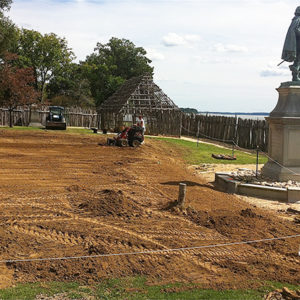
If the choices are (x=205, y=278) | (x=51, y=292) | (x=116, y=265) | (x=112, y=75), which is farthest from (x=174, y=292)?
(x=112, y=75)

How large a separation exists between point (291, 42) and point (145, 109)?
21259 mm

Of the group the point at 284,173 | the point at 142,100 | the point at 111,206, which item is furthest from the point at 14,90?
the point at 111,206

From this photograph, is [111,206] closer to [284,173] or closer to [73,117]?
[284,173]

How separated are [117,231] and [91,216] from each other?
1124 mm

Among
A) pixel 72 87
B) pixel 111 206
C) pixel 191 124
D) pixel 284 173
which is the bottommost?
pixel 111 206

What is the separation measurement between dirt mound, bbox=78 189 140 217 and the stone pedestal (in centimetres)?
500

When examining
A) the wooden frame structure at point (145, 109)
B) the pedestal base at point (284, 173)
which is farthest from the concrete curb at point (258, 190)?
the wooden frame structure at point (145, 109)

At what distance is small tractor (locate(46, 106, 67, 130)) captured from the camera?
3250 centimetres

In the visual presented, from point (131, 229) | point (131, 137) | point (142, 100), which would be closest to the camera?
point (131, 229)

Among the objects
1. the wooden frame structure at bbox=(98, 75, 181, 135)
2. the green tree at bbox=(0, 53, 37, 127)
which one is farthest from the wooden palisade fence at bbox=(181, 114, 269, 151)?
the green tree at bbox=(0, 53, 37, 127)

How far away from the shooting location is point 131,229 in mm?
7895

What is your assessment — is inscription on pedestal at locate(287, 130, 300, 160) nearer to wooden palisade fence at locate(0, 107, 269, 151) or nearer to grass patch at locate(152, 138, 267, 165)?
grass patch at locate(152, 138, 267, 165)

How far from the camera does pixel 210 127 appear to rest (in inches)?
1203

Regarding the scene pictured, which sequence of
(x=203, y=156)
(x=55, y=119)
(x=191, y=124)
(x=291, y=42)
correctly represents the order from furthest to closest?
(x=55, y=119) → (x=191, y=124) → (x=203, y=156) → (x=291, y=42)
